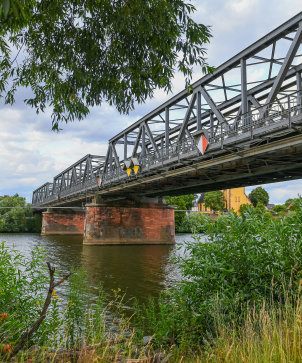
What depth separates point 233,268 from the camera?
558 centimetres

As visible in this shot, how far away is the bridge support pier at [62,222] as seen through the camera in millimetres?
60875

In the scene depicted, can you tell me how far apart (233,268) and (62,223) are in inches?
2379

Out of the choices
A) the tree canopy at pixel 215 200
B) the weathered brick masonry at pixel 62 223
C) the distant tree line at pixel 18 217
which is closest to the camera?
the weathered brick masonry at pixel 62 223

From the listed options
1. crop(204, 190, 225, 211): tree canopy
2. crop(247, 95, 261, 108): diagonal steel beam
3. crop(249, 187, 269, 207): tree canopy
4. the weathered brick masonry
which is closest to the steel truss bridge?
crop(247, 95, 261, 108): diagonal steel beam

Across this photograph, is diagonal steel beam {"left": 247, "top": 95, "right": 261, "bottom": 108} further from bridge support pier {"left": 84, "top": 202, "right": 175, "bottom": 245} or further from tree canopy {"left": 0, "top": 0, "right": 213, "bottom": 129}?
bridge support pier {"left": 84, "top": 202, "right": 175, "bottom": 245}

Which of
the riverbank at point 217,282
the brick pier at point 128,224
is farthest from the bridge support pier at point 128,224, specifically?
the riverbank at point 217,282

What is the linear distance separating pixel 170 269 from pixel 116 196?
21362 mm

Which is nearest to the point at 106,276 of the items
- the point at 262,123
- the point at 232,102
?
the point at 262,123

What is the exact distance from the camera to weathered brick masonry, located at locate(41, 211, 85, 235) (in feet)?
200

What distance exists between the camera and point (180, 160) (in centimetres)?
2000

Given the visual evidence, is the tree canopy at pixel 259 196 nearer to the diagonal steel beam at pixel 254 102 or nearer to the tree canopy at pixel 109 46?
the diagonal steel beam at pixel 254 102

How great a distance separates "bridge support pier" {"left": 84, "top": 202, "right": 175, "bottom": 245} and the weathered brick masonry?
2786 cm

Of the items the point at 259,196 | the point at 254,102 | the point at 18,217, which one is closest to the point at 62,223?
the point at 18,217

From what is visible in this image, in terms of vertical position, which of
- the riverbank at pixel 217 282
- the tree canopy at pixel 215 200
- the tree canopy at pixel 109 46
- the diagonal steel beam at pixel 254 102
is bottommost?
the riverbank at pixel 217 282
